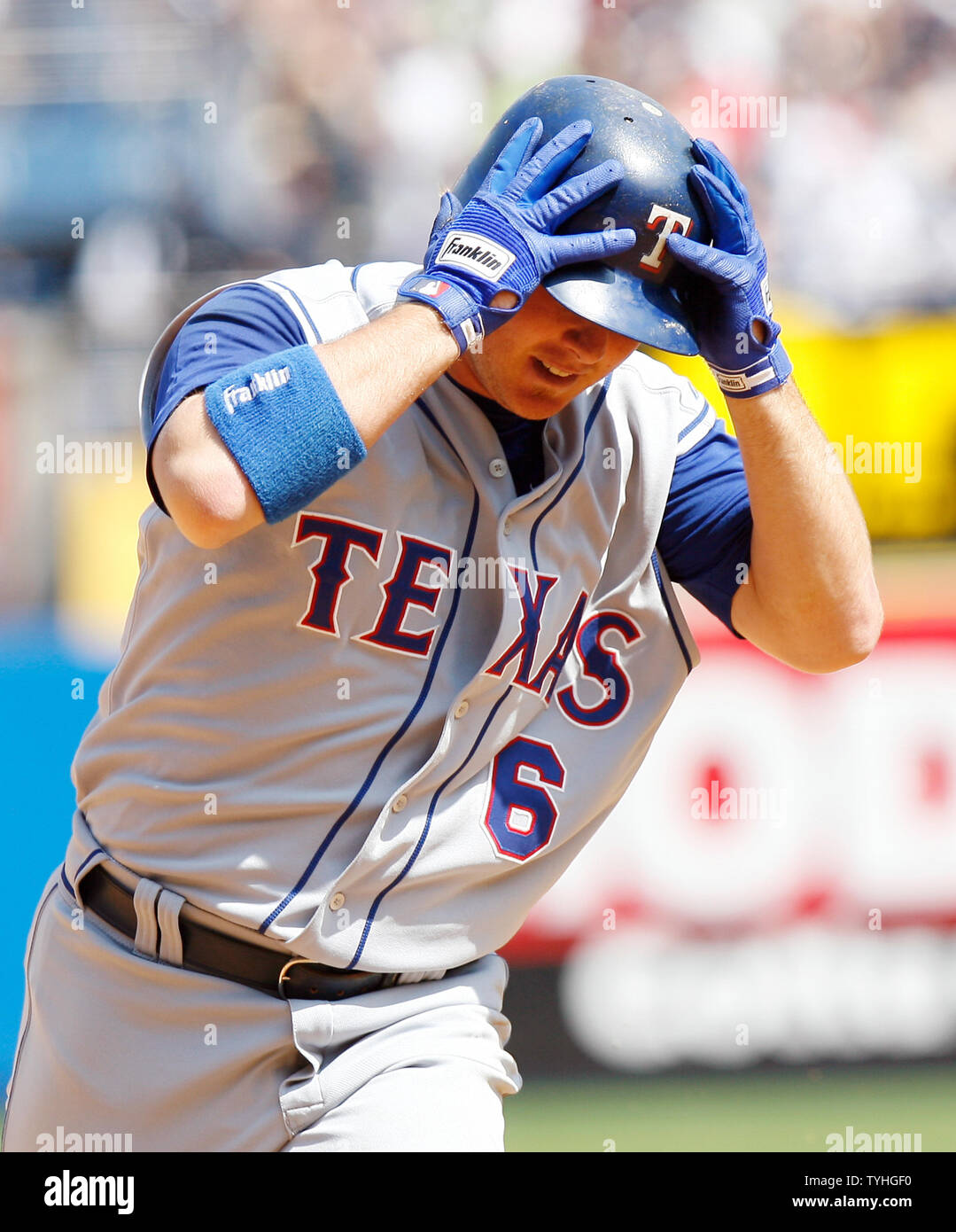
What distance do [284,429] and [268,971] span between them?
0.66 meters

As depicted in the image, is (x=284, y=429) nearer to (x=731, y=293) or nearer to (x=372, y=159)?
(x=731, y=293)

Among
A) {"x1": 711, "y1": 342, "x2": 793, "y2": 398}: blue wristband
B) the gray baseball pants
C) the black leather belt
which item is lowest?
the gray baseball pants

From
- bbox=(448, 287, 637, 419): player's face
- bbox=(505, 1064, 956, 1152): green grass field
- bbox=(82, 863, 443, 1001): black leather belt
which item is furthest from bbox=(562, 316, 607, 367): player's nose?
A: bbox=(505, 1064, 956, 1152): green grass field

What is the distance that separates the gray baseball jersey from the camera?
4.80ft

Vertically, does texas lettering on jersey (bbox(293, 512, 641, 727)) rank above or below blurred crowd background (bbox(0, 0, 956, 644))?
below

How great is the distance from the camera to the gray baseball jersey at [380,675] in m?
1.46

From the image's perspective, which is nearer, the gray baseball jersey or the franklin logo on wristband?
the franklin logo on wristband

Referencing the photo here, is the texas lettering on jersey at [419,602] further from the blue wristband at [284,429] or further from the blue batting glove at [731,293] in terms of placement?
the blue batting glove at [731,293]

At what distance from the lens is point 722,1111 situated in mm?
2867

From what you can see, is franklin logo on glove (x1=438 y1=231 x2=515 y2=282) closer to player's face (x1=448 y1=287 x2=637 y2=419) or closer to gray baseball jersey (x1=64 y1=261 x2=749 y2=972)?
player's face (x1=448 y1=287 x2=637 y2=419)

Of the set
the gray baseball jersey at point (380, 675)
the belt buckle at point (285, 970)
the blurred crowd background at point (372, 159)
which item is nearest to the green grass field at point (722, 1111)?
the blurred crowd background at point (372, 159)

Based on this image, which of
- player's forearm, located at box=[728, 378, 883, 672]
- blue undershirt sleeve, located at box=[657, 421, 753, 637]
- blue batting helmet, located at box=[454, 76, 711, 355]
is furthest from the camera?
blue undershirt sleeve, located at box=[657, 421, 753, 637]
